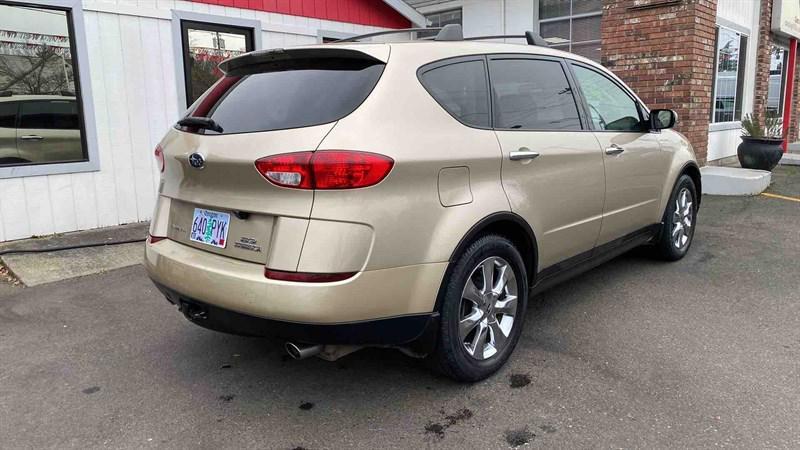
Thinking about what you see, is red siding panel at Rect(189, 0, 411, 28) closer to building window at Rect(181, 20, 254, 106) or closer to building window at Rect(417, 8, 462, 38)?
building window at Rect(181, 20, 254, 106)

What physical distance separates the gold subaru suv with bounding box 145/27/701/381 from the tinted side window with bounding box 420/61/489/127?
0.4 inches

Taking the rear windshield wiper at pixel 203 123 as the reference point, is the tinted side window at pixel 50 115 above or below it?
above

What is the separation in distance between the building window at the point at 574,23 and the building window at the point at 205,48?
16.3 feet

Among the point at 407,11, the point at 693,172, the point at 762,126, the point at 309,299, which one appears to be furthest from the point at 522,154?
the point at 762,126

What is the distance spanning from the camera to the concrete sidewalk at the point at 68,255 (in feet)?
16.9

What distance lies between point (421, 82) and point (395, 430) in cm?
164

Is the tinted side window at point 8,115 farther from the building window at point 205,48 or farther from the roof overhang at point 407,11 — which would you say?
the roof overhang at point 407,11

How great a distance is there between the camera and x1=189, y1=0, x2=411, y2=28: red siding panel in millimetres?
7582

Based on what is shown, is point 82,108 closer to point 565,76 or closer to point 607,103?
point 565,76

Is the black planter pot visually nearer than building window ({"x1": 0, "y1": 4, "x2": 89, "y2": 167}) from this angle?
No

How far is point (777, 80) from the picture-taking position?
13.1 metres

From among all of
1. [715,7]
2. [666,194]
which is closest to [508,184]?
[666,194]

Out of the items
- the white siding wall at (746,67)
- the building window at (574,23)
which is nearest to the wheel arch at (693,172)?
the building window at (574,23)

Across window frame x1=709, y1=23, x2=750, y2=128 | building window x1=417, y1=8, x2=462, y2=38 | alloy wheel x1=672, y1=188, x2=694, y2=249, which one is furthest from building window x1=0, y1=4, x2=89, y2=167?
window frame x1=709, y1=23, x2=750, y2=128
